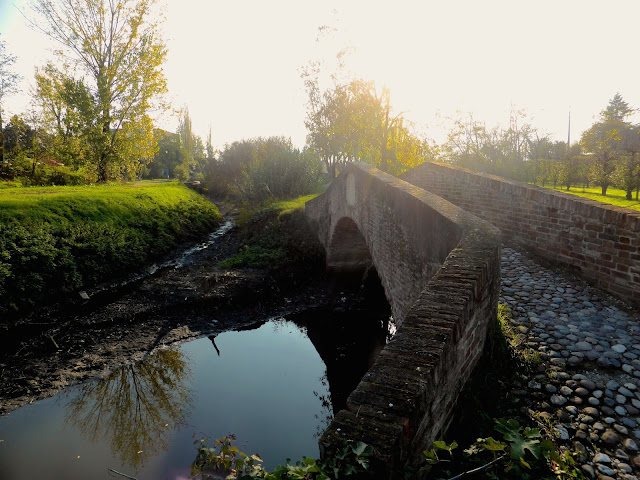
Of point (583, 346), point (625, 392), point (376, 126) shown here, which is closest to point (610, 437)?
point (625, 392)

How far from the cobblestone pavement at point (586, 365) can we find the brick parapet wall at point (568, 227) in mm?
318

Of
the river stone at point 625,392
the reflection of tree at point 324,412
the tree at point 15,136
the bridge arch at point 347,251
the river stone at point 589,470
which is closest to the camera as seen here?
the river stone at point 589,470

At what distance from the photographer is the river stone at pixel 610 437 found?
2.63 m

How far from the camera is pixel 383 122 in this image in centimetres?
1922

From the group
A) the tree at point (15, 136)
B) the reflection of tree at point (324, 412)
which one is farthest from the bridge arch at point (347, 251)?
the tree at point (15, 136)

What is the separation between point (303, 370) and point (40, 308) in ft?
22.7

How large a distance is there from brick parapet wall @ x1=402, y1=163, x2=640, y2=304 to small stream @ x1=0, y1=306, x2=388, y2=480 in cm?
416

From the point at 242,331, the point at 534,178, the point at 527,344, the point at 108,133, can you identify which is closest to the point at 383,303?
the point at 242,331

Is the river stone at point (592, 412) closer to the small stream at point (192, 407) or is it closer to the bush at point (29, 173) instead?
the small stream at point (192, 407)

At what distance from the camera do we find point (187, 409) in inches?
256

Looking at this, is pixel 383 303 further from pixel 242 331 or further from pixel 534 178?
pixel 534 178

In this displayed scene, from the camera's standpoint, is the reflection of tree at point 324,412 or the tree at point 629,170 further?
the tree at point 629,170

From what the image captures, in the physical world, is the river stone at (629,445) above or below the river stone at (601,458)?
above

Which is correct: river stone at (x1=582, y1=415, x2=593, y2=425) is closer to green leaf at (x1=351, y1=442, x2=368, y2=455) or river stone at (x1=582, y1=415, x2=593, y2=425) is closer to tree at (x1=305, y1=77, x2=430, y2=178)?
green leaf at (x1=351, y1=442, x2=368, y2=455)
